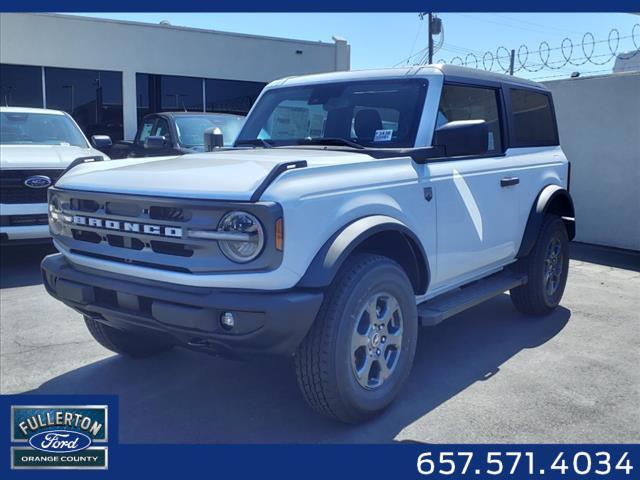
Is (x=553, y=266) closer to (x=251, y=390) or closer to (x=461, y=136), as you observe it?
(x=461, y=136)

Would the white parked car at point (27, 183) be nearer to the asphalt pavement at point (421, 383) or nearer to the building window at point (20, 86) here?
the asphalt pavement at point (421, 383)

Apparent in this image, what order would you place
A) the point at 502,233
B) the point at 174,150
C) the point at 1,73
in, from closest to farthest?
the point at 502,233 → the point at 174,150 → the point at 1,73

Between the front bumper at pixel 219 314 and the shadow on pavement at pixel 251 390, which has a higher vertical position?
the front bumper at pixel 219 314

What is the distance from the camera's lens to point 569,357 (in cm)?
445

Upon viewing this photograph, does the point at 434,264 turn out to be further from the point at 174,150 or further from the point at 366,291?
the point at 174,150

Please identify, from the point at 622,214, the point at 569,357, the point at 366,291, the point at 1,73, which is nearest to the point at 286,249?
the point at 366,291

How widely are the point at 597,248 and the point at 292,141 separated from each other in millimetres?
5964

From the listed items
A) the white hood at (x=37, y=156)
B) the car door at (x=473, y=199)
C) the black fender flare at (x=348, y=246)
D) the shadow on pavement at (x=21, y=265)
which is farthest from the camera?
the white hood at (x=37, y=156)

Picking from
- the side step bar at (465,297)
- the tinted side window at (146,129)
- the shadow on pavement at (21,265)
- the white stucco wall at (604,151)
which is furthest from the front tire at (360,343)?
the tinted side window at (146,129)

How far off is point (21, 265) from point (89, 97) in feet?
31.3

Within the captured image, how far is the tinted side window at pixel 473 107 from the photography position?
4.18 meters

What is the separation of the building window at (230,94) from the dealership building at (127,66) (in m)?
0.03

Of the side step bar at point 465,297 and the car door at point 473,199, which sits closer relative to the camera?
the side step bar at point 465,297

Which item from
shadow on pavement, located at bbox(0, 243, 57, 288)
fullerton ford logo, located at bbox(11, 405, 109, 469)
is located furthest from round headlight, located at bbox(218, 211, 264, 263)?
shadow on pavement, located at bbox(0, 243, 57, 288)
